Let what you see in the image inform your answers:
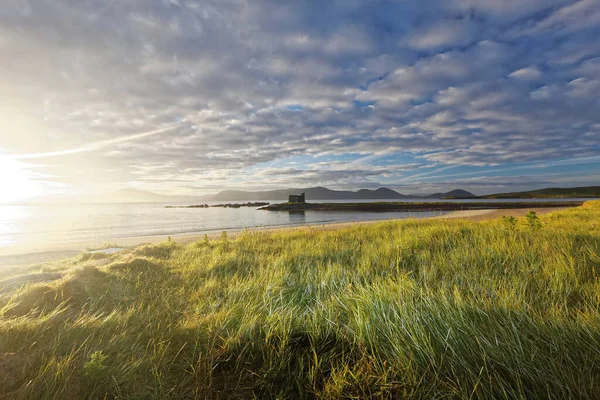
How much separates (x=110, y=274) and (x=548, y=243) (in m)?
9.96

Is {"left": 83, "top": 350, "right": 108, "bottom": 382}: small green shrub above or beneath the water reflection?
above

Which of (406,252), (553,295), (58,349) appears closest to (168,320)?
(58,349)

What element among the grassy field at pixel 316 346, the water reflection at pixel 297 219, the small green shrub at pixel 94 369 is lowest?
the water reflection at pixel 297 219

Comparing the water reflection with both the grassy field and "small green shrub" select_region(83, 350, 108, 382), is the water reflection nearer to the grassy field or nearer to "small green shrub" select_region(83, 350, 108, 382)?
the grassy field

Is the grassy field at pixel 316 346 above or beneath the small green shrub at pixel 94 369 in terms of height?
beneath

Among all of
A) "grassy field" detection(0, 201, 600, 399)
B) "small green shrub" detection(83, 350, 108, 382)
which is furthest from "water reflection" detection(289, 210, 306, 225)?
"small green shrub" detection(83, 350, 108, 382)

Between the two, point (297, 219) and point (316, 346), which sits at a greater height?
point (316, 346)

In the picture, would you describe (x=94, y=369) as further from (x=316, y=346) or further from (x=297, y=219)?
(x=297, y=219)

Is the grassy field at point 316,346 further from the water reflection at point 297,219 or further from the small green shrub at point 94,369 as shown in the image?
the water reflection at point 297,219

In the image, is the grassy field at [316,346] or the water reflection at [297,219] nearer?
the grassy field at [316,346]

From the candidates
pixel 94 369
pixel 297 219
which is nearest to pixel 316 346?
pixel 94 369

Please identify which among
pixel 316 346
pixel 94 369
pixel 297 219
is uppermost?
pixel 94 369

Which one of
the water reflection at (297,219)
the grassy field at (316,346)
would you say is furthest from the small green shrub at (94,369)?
the water reflection at (297,219)

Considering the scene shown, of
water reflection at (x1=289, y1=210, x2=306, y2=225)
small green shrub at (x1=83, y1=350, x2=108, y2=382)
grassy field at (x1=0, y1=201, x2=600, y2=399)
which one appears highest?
small green shrub at (x1=83, y1=350, x2=108, y2=382)
